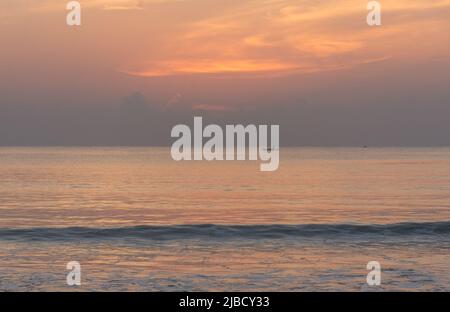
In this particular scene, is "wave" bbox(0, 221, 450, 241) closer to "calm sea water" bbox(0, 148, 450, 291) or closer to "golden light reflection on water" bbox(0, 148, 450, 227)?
"calm sea water" bbox(0, 148, 450, 291)

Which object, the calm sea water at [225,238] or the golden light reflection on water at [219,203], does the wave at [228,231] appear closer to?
the calm sea water at [225,238]

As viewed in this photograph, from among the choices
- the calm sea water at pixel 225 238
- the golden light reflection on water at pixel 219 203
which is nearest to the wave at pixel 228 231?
the calm sea water at pixel 225 238

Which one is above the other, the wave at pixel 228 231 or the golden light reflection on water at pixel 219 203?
the golden light reflection on water at pixel 219 203

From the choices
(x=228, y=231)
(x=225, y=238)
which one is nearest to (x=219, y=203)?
(x=228, y=231)

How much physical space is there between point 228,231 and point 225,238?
1886 mm

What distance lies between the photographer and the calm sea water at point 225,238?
68.5 ft

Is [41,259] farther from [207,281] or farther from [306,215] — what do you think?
[306,215]

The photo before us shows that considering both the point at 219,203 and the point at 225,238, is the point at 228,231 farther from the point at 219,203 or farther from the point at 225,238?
the point at 219,203

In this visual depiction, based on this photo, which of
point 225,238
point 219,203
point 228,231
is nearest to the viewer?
point 225,238

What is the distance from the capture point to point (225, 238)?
32.4 m

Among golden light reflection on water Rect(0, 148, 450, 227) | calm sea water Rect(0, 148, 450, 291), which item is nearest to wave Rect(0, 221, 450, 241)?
calm sea water Rect(0, 148, 450, 291)

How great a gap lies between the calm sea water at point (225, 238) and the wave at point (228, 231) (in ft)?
0.19

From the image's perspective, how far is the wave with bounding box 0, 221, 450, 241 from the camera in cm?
3241

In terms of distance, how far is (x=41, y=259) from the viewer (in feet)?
81.9
